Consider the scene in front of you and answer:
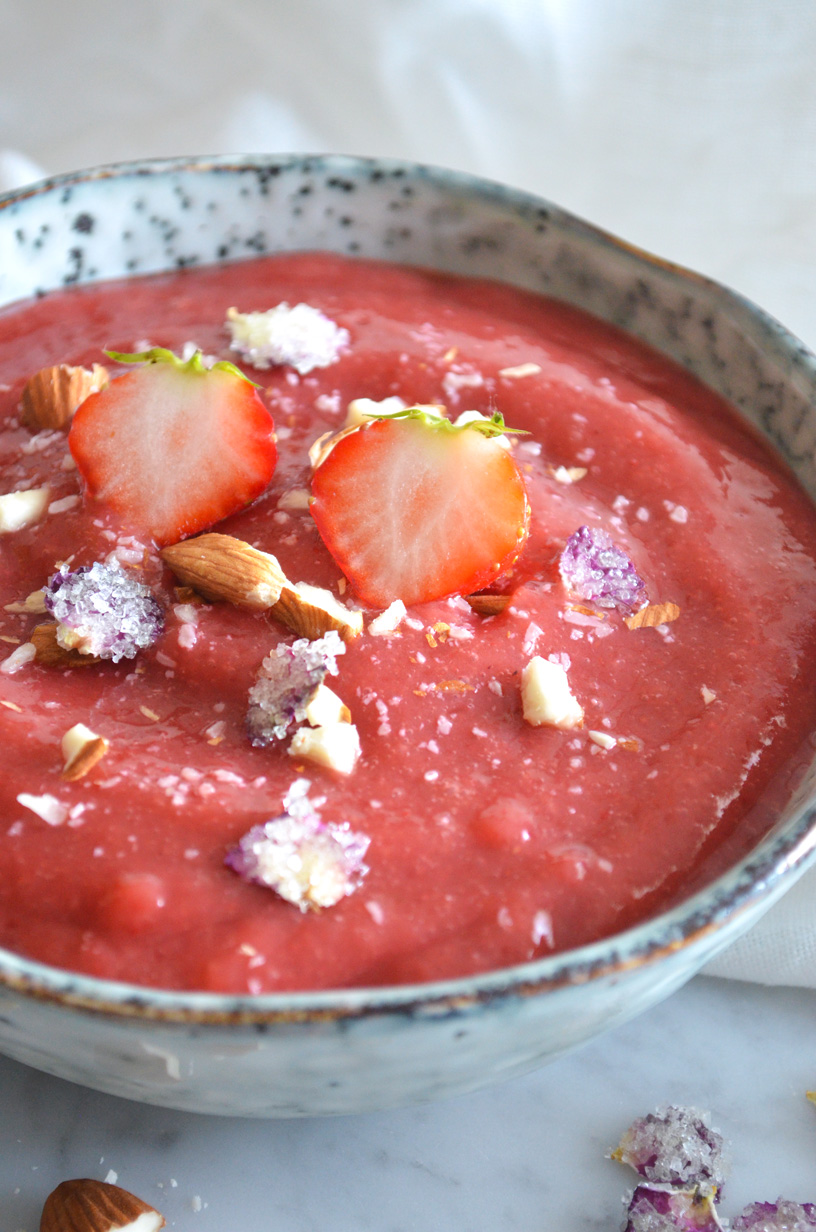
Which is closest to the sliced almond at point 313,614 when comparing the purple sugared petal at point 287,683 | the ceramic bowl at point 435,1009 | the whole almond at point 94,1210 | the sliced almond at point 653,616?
the purple sugared petal at point 287,683

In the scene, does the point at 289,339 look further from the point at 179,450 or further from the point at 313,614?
the point at 313,614

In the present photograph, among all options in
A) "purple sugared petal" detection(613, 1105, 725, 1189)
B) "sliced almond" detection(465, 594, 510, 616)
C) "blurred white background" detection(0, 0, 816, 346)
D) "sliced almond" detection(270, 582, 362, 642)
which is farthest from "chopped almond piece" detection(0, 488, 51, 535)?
"blurred white background" detection(0, 0, 816, 346)

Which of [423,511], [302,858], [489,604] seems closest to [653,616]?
[489,604]

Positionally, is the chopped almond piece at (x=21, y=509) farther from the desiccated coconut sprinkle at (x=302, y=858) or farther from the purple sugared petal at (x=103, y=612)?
the desiccated coconut sprinkle at (x=302, y=858)

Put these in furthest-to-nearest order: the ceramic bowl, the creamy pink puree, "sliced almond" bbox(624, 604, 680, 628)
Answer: "sliced almond" bbox(624, 604, 680, 628)
the creamy pink puree
the ceramic bowl

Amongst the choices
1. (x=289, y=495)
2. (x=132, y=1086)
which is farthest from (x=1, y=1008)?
(x=289, y=495)

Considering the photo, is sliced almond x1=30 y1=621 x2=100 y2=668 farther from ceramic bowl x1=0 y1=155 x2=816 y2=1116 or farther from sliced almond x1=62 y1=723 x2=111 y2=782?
ceramic bowl x1=0 y1=155 x2=816 y2=1116

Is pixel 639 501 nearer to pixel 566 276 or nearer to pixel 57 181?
Result: pixel 566 276
